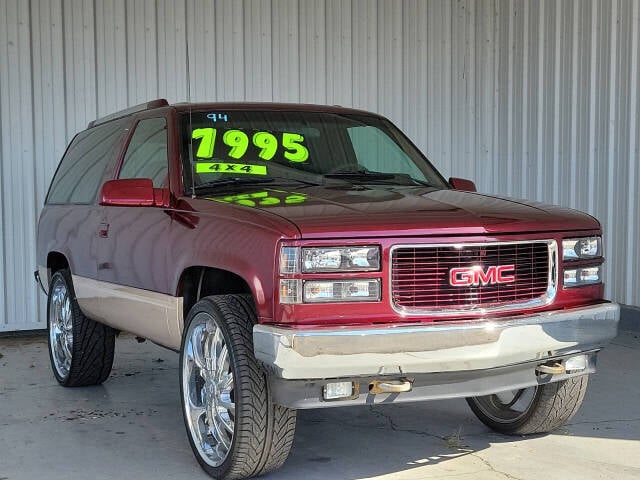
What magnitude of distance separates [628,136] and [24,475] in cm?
611

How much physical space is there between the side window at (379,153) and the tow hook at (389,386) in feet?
5.51

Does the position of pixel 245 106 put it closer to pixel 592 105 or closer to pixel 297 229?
pixel 297 229

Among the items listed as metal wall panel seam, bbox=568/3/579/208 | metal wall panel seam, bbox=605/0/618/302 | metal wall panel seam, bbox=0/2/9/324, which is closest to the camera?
metal wall panel seam, bbox=605/0/618/302

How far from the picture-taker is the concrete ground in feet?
14.0

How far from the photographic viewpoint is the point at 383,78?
1018 centimetres

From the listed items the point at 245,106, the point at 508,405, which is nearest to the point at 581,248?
the point at 508,405

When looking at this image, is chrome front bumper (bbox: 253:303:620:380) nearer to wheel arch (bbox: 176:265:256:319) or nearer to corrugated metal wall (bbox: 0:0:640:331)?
wheel arch (bbox: 176:265:256:319)

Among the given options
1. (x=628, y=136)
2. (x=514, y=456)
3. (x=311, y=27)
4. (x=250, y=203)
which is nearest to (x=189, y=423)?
(x=250, y=203)

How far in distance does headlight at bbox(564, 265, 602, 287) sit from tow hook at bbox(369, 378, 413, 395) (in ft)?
3.20

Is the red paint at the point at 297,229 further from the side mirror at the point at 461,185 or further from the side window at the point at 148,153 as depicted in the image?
the side mirror at the point at 461,185

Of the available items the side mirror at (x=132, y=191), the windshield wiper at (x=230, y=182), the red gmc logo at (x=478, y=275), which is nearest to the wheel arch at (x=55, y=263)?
the side mirror at (x=132, y=191)

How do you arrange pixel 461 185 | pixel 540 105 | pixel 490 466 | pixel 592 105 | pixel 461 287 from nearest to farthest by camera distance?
pixel 461 287
pixel 490 466
pixel 461 185
pixel 592 105
pixel 540 105

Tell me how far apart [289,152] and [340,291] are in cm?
148

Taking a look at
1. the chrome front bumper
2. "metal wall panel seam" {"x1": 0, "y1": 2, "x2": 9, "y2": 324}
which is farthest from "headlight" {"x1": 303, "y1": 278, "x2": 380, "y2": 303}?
"metal wall panel seam" {"x1": 0, "y1": 2, "x2": 9, "y2": 324}
